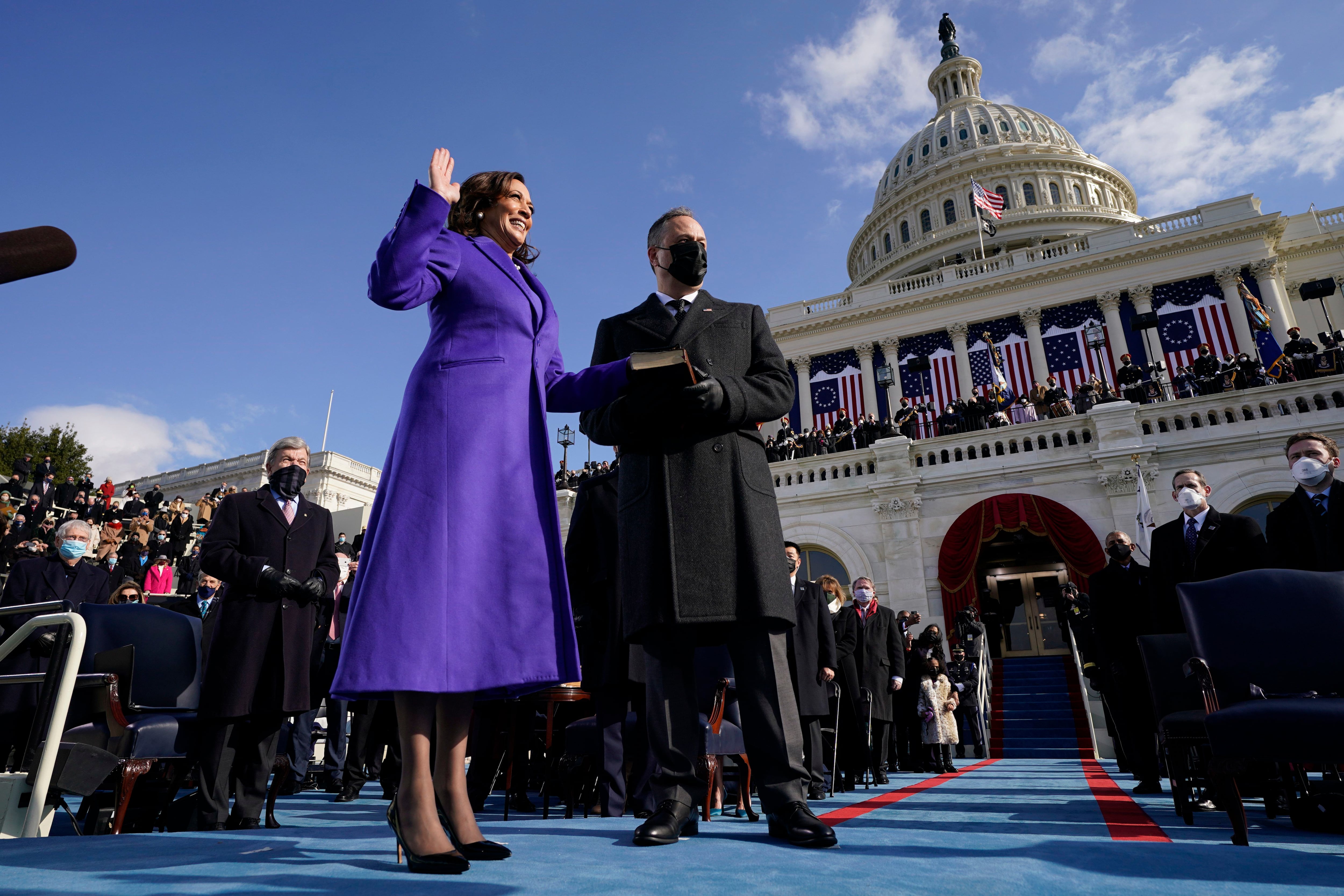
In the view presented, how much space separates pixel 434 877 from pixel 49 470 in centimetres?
2681

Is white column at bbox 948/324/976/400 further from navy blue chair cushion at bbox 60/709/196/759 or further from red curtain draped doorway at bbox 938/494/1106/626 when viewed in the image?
navy blue chair cushion at bbox 60/709/196/759

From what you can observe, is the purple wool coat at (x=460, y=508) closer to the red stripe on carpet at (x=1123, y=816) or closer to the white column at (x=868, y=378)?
the red stripe on carpet at (x=1123, y=816)

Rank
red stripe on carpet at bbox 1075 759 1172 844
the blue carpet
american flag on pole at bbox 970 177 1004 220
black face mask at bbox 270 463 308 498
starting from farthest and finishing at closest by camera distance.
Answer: american flag on pole at bbox 970 177 1004 220 < black face mask at bbox 270 463 308 498 < red stripe on carpet at bbox 1075 759 1172 844 < the blue carpet

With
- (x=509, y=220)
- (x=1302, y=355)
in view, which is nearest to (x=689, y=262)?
(x=509, y=220)

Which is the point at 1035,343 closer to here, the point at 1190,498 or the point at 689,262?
the point at 1190,498

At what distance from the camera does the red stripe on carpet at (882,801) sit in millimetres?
4143

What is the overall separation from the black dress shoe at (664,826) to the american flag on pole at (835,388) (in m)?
32.9

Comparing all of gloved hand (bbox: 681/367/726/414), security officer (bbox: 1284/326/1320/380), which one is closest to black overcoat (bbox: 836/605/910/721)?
gloved hand (bbox: 681/367/726/414)

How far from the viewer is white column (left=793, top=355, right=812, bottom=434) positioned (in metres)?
36.5

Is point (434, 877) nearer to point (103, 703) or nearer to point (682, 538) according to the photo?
point (682, 538)

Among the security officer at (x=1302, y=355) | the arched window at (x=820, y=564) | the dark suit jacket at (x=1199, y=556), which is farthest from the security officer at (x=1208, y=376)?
the dark suit jacket at (x=1199, y=556)

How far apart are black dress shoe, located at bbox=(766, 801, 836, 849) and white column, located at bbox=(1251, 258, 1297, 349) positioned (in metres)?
35.5

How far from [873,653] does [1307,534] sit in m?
4.52

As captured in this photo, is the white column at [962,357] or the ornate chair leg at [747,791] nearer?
the ornate chair leg at [747,791]
